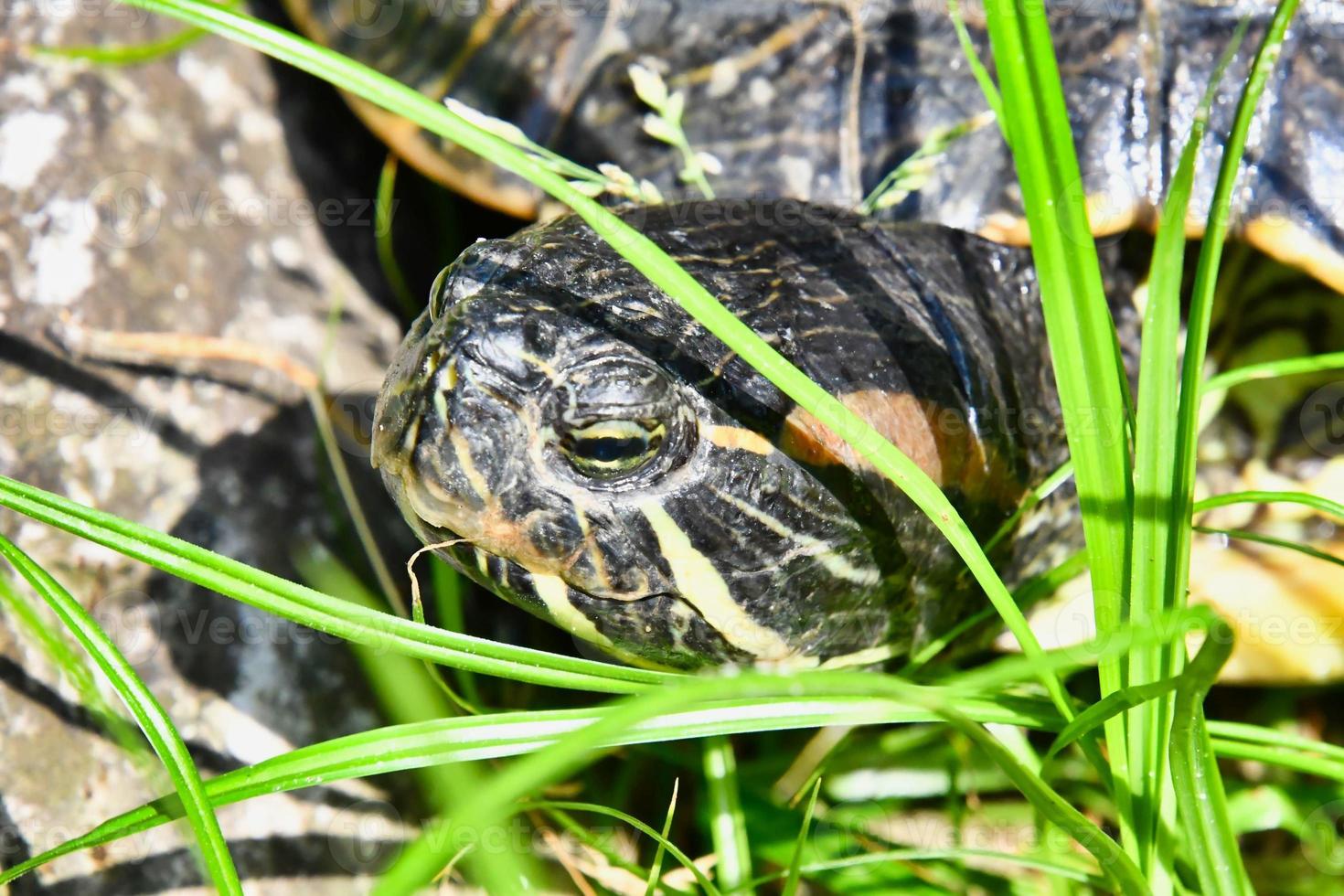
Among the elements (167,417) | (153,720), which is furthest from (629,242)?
(167,417)

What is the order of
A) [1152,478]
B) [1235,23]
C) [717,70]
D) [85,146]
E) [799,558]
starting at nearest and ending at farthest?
[1152,478], [799,558], [1235,23], [717,70], [85,146]

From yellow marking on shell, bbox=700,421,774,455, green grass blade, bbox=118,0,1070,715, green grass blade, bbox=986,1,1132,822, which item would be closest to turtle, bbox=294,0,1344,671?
yellow marking on shell, bbox=700,421,774,455

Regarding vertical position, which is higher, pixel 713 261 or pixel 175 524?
pixel 713 261

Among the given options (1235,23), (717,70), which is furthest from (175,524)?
(1235,23)

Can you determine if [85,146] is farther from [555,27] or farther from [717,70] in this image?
[717,70]

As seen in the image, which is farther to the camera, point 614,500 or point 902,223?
point 902,223

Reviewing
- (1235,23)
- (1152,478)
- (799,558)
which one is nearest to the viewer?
(1152,478)
